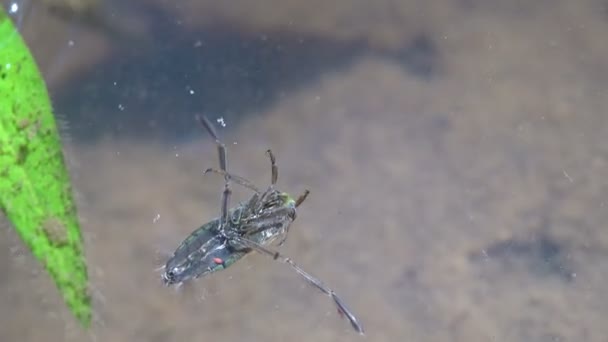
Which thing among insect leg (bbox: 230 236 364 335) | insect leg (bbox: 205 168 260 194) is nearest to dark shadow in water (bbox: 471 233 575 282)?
insect leg (bbox: 230 236 364 335)

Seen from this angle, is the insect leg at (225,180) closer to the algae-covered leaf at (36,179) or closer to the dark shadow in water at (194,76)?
the dark shadow in water at (194,76)

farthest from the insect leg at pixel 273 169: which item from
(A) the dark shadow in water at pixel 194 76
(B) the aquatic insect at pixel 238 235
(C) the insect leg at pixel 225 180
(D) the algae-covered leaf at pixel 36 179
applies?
(D) the algae-covered leaf at pixel 36 179

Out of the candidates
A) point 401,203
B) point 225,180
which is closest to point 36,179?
point 225,180

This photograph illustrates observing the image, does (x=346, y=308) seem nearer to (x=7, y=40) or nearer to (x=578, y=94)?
(x=578, y=94)

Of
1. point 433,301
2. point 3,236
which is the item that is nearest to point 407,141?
point 433,301

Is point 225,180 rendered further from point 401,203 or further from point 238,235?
point 401,203
